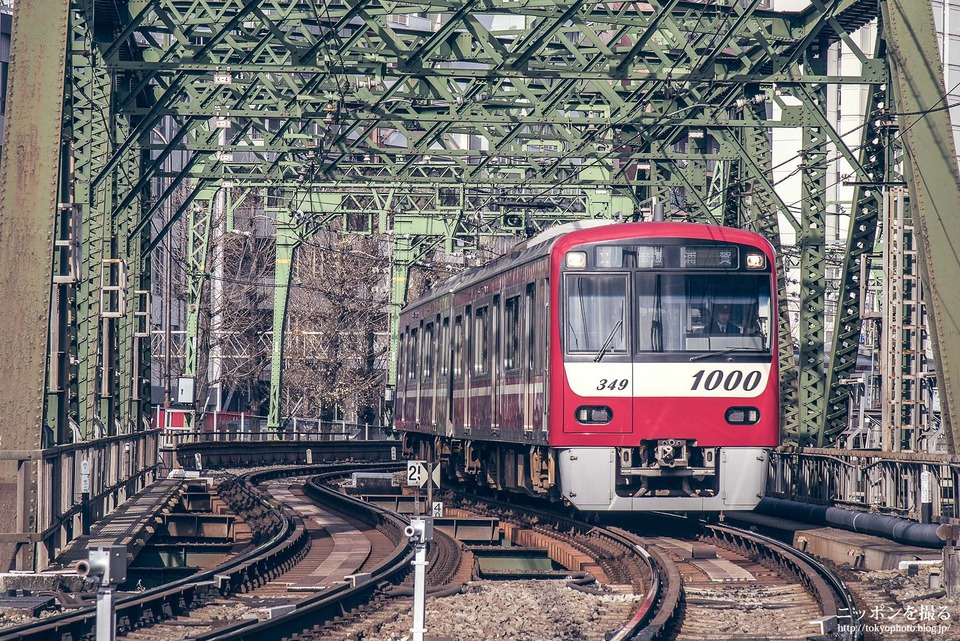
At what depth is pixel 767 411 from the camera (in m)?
16.5

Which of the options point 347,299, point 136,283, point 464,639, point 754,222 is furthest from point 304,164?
point 347,299

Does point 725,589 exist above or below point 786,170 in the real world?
below

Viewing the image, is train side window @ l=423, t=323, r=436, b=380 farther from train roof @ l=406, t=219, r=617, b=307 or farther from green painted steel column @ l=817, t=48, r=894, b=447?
green painted steel column @ l=817, t=48, r=894, b=447

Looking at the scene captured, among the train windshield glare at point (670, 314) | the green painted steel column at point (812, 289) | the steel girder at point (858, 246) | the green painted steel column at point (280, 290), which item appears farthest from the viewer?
the green painted steel column at point (280, 290)

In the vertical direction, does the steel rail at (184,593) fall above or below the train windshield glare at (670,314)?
below

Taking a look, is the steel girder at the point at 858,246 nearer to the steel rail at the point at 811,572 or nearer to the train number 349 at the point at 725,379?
the steel rail at the point at 811,572

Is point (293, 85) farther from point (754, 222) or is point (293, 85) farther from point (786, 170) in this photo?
point (786, 170)

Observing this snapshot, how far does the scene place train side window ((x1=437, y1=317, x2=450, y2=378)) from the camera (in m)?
23.5

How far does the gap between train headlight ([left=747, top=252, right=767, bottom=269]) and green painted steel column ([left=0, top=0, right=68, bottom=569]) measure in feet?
23.4

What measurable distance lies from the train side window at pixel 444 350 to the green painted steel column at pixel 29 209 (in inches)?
388

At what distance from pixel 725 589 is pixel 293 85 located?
1425cm

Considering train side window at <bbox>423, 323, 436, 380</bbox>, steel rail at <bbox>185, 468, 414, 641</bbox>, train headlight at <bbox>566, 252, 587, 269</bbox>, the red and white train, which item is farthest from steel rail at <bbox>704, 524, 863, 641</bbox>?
train side window at <bbox>423, 323, 436, 380</bbox>

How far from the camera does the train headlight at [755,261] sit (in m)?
16.4

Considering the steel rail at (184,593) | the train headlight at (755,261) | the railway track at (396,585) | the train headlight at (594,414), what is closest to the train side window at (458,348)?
the railway track at (396,585)
